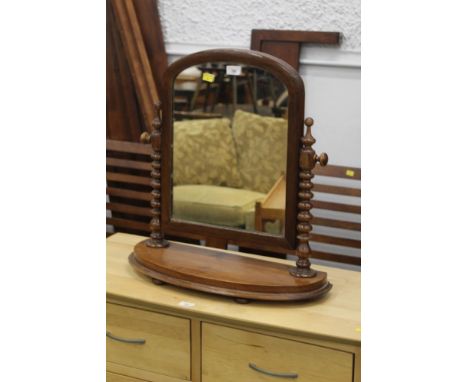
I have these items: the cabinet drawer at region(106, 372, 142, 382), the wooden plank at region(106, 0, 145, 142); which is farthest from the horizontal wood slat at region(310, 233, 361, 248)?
the wooden plank at region(106, 0, 145, 142)

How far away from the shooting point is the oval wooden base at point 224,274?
4.70ft

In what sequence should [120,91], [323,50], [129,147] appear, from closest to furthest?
[323,50] → [129,147] → [120,91]

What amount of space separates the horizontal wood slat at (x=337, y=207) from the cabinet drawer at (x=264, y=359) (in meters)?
0.46

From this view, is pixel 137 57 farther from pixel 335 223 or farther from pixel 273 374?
pixel 273 374

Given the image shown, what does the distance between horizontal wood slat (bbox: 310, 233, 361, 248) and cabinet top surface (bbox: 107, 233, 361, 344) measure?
4.7 inches

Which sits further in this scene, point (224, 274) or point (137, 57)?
point (137, 57)

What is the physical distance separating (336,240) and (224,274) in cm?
41

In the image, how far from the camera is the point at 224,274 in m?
1.49

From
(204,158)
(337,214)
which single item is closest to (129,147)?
(204,158)

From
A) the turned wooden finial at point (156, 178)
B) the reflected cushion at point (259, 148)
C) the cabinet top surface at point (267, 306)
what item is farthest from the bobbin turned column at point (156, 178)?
the reflected cushion at point (259, 148)

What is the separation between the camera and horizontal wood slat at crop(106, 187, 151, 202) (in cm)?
199

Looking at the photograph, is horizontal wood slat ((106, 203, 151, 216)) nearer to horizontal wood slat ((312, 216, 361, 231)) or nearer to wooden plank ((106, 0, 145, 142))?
wooden plank ((106, 0, 145, 142))
